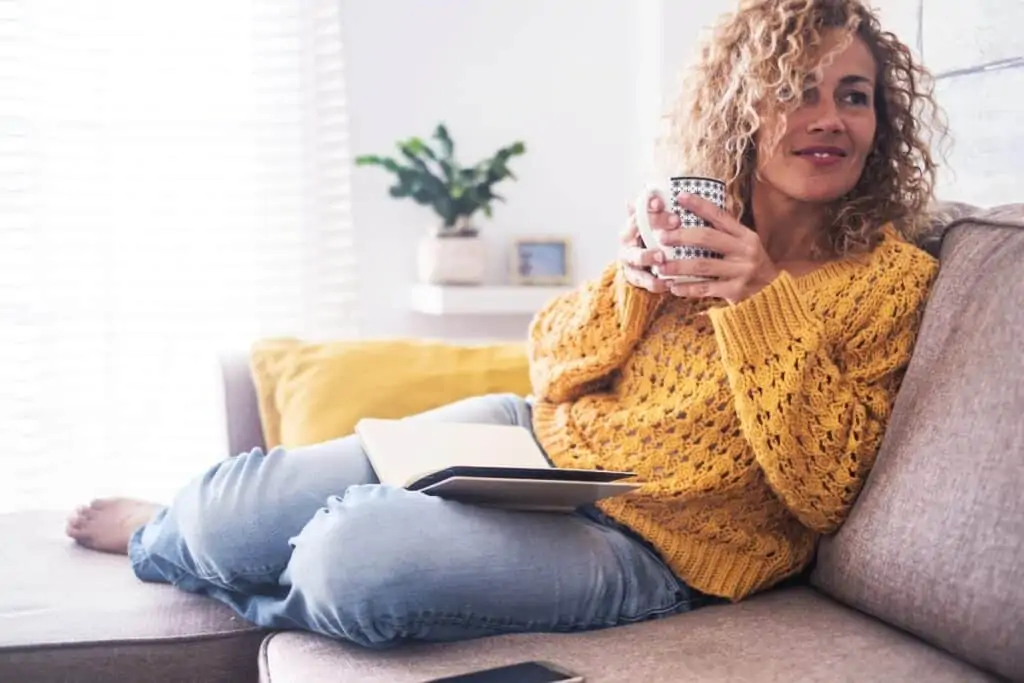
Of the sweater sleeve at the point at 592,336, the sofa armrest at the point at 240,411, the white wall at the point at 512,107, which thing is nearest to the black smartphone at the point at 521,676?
the sweater sleeve at the point at 592,336

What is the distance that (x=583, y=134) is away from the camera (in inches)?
118

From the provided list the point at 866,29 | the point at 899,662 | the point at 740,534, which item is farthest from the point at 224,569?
the point at 866,29

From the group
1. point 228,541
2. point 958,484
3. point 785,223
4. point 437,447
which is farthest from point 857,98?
point 228,541

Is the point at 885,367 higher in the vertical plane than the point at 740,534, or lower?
higher

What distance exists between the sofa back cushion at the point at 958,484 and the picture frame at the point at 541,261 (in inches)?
63.7

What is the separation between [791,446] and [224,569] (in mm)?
693

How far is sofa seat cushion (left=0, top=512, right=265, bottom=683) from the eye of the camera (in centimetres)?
132

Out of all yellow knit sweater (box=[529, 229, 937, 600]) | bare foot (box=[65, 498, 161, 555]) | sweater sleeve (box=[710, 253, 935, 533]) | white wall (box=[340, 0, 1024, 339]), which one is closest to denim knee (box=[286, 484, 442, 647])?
yellow knit sweater (box=[529, 229, 937, 600])

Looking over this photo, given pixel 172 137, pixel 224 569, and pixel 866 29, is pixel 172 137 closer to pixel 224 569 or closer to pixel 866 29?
pixel 224 569

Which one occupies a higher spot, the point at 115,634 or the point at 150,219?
the point at 150,219

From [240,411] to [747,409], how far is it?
95cm

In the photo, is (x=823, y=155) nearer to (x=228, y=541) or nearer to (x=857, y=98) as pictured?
(x=857, y=98)

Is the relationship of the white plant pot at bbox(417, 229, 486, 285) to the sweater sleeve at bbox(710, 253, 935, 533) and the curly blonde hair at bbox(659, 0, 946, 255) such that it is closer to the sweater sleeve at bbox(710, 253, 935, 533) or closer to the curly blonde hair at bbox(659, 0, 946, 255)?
the curly blonde hair at bbox(659, 0, 946, 255)

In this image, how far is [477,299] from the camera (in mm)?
2770
